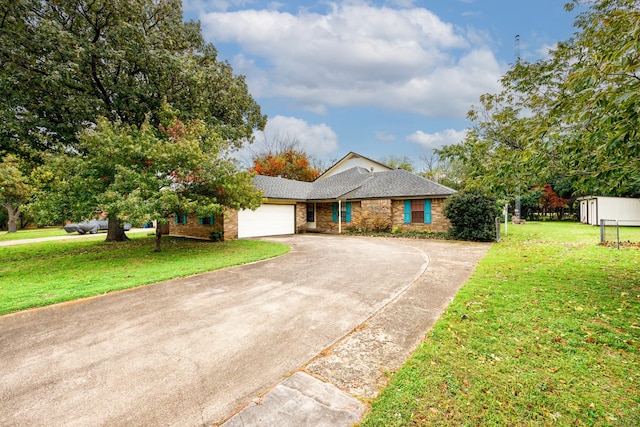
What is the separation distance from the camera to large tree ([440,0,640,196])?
312cm

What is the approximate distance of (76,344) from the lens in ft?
11.9

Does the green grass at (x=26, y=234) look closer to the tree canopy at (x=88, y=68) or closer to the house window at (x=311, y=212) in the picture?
the tree canopy at (x=88, y=68)

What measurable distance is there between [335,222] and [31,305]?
16.3m

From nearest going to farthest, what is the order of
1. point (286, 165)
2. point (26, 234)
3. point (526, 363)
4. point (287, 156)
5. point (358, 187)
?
point (526, 363) → point (358, 187) → point (26, 234) → point (286, 165) → point (287, 156)

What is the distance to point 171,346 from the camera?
3535 millimetres

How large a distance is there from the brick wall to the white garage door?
7.22 meters

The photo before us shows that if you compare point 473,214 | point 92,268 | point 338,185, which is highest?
point 338,185

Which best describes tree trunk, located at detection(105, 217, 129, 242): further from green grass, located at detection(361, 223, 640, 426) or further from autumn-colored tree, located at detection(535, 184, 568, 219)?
autumn-colored tree, located at detection(535, 184, 568, 219)

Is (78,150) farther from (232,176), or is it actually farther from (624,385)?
(624,385)

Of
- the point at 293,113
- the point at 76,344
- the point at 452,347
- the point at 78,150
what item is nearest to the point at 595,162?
the point at 452,347

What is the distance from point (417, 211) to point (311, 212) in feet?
26.5

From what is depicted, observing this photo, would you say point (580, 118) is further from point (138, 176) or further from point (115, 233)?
point (115, 233)

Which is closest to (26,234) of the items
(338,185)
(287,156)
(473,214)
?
(287,156)

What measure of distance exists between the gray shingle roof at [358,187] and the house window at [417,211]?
1.72 ft
